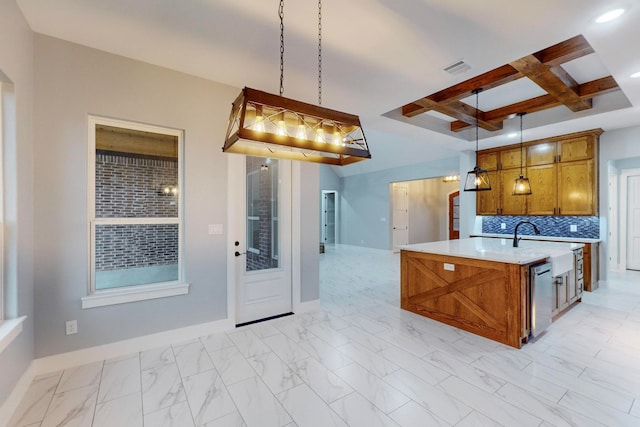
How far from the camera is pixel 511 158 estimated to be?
5.82 metres

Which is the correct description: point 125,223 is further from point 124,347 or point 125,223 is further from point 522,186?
point 522,186

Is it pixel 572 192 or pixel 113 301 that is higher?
pixel 572 192

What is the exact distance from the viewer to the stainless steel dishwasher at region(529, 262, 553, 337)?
2912 millimetres

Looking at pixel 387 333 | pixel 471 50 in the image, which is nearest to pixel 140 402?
pixel 387 333

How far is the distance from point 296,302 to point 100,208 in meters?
2.36

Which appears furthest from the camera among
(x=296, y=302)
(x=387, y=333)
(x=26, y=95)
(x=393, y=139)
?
(x=393, y=139)

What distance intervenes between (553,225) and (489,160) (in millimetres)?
1722

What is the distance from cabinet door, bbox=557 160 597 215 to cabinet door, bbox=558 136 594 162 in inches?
3.4

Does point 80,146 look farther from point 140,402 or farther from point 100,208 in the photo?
point 140,402

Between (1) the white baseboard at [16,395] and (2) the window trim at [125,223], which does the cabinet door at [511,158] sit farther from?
(1) the white baseboard at [16,395]

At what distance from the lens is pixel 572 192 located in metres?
5.07

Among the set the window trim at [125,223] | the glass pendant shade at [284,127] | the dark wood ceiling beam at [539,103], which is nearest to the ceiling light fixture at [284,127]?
the glass pendant shade at [284,127]

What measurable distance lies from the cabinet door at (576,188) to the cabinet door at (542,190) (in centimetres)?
10

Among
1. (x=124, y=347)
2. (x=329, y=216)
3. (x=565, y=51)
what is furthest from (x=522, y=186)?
(x=329, y=216)
